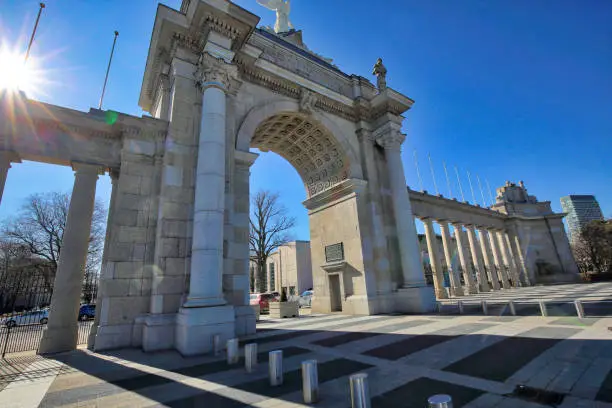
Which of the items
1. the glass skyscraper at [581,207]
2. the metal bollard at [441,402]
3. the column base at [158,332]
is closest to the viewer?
the metal bollard at [441,402]

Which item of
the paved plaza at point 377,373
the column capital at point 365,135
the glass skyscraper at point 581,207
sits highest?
the glass skyscraper at point 581,207

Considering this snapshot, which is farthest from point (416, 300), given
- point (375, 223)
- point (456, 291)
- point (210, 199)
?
point (456, 291)

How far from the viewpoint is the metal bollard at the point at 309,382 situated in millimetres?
3857

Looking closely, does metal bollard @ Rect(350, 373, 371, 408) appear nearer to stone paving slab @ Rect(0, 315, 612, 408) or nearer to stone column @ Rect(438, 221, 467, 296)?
stone paving slab @ Rect(0, 315, 612, 408)

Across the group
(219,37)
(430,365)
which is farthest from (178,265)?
→ (219,37)

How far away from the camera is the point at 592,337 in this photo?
6.42m

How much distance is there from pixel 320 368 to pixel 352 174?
12005 millimetres

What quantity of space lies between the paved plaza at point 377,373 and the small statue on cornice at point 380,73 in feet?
47.9

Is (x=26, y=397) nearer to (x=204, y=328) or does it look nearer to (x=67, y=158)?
(x=204, y=328)

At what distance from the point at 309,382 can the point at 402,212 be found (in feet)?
42.2

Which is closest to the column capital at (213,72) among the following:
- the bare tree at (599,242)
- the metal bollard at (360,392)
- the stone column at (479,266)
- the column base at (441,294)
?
the metal bollard at (360,392)

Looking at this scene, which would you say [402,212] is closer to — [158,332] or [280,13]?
[158,332]

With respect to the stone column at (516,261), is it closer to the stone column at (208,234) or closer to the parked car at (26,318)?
the stone column at (208,234)

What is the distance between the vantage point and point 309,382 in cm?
389
